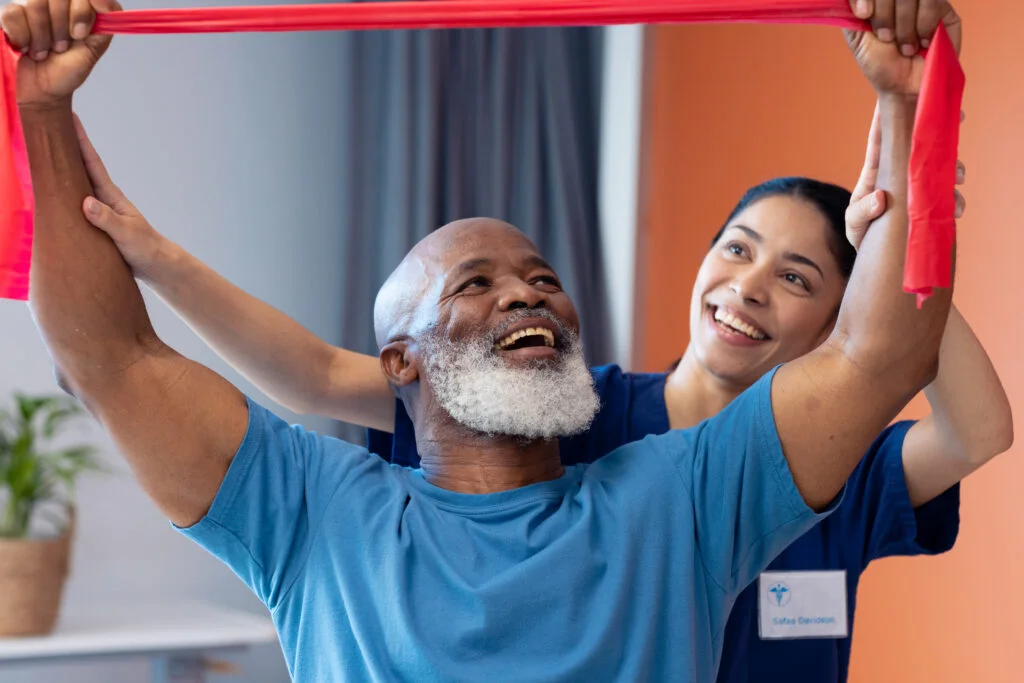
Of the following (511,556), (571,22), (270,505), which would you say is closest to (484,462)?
(511,556)

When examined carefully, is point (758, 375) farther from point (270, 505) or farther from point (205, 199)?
point (205, 199)

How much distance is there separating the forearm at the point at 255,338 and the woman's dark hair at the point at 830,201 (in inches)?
33.0

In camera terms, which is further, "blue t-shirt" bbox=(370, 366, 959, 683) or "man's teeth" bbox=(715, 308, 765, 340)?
"man's teeth" bbox=(715, 308, 765, 340)

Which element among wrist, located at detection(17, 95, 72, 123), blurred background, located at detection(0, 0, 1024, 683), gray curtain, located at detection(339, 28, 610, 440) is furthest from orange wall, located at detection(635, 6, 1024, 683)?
wrist, located at detection(17, 95, 72, 123)

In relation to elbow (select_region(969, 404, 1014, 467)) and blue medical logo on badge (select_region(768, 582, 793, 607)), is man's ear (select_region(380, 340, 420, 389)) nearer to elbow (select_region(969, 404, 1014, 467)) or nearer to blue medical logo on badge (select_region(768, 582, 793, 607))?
blue medical logo on badge (select_region(768, 582, 793, 607))

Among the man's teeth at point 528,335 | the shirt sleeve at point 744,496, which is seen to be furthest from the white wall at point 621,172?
the shirt sleeve at point 744,496

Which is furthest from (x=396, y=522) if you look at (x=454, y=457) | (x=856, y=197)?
(x=856, y=197)

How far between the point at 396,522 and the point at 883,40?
848mm

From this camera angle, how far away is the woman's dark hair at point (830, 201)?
1972mm

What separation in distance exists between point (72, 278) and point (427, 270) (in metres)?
0.52

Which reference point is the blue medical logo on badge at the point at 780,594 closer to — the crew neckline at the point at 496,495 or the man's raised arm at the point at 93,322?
the crew neckline at the point at 496,495

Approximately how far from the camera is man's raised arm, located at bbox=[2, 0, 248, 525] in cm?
136

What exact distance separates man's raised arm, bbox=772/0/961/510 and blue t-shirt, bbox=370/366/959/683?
46 centimetres

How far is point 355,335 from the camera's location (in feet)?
10.8
